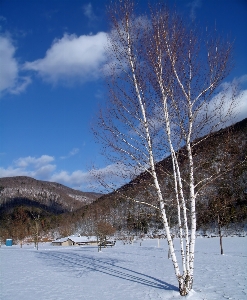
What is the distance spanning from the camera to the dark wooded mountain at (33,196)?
150 m

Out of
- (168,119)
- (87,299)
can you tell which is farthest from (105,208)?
(168,119)

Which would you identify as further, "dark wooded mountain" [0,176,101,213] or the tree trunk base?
"dark wooded mountain" [0,176,101,213]

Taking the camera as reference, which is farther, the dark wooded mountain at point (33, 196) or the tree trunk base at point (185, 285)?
the dark wooded mountain at point (33, 196)

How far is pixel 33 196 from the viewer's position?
165m

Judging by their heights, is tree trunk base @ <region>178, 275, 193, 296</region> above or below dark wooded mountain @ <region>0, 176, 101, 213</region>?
below

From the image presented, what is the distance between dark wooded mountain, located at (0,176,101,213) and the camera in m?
150

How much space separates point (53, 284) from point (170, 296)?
4.82 meters

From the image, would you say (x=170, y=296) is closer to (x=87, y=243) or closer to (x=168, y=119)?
(x=168, y=119)

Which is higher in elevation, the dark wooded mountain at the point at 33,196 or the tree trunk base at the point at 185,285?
the dark wooded mountain at the point at 33,196

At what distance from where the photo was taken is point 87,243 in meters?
61.9

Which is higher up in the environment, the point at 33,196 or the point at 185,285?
the point at 33,196

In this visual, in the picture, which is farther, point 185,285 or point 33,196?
point 33,196

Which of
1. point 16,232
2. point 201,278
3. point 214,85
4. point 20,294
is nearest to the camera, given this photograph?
point 214,85

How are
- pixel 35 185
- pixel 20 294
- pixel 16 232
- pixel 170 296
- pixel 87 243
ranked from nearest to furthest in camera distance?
pixel 170 296
pixel 20 294
pixel 87 243
pixel 16 232
pixel 35 185
